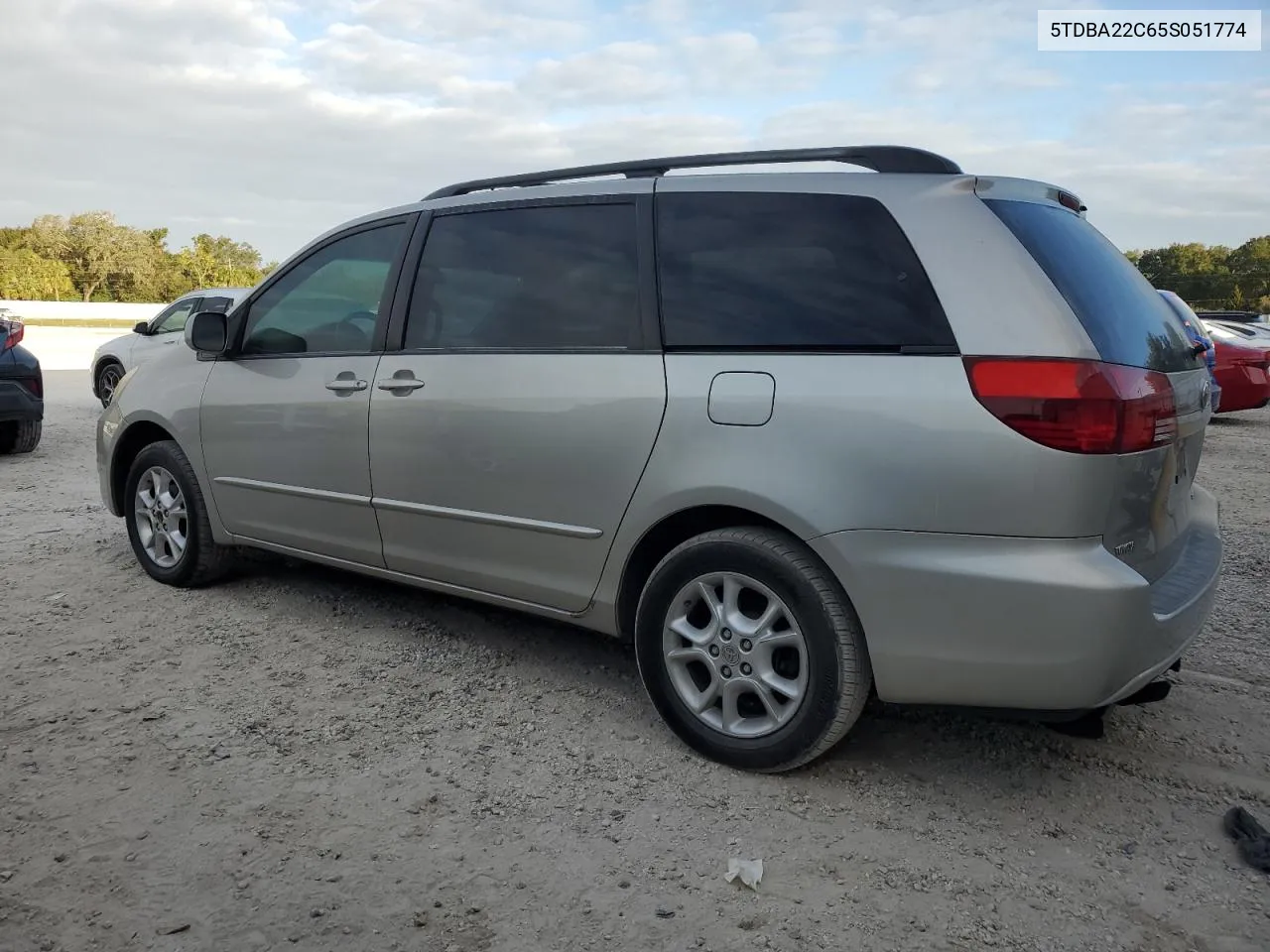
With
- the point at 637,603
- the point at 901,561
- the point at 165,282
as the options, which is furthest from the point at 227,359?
the point at 165,282

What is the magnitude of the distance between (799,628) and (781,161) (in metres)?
1.48

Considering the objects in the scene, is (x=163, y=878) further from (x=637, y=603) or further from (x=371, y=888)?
(x=637, y=603)

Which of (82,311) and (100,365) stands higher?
(82,311)

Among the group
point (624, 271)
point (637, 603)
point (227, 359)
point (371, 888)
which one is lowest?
point (371, 888)

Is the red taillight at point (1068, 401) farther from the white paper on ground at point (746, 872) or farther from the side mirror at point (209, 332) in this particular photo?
the side mirror at point (209, 332)

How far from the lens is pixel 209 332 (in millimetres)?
4629

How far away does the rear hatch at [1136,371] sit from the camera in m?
2.67

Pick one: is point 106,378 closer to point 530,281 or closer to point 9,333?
point 9,333

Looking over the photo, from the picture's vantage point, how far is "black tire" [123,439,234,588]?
16.0ft

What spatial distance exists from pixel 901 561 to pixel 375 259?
2.59 m

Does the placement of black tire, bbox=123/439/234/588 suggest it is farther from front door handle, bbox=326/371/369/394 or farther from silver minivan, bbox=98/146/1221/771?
front door handle, bbox=326/371/369/394

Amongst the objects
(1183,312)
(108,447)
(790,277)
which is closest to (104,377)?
(108,447)

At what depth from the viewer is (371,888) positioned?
2.51m

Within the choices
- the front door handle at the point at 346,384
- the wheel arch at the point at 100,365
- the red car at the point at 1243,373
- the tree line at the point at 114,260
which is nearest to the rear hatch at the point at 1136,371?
the front door handle at the point at 346,384
